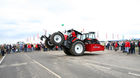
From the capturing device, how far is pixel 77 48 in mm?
14977

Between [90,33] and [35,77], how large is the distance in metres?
10.4

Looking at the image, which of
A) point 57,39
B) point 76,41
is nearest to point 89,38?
point 76,41

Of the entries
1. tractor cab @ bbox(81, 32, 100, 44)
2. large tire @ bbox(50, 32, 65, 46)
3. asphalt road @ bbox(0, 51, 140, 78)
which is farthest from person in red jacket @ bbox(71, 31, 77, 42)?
asphalt road @ bbox(0, 51, 140, 78)

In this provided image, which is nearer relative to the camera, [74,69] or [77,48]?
[74,69]

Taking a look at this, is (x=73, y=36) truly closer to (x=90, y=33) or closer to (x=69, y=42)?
(x=69, y=42)

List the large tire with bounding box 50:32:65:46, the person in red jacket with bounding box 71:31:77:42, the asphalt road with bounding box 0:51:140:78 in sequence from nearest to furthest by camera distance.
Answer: the asphalt road with bounding box 0:51:140:78
the large tire with bounding box 50:32:65:46
the person in red jacket with bounding box 71:31:77:42

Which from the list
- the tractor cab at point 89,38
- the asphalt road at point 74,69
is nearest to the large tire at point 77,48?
the tractor cab at point 89,38

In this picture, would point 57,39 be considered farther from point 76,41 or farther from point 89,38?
point 89,38

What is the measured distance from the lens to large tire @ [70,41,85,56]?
1461 cm

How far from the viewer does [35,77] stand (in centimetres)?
629

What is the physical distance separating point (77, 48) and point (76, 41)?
2.48ft

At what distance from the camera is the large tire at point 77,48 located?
1461 centimetres

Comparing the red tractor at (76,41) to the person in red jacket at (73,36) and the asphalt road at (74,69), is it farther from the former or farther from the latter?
the asphalt road at (74,69)

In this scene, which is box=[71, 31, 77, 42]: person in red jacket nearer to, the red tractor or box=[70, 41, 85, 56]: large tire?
the red tractor
